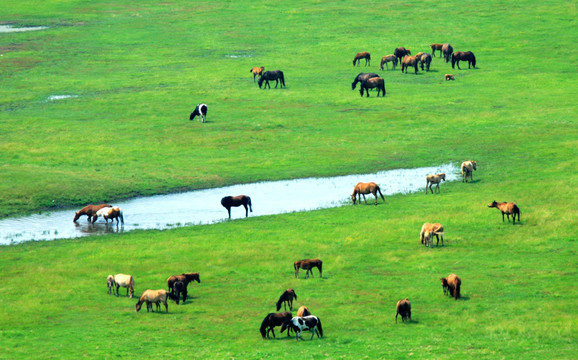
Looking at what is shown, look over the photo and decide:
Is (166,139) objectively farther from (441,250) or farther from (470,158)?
(441,250)

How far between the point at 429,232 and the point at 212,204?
47.8 ft

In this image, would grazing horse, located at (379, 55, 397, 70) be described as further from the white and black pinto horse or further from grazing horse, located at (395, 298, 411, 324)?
grazing horse, located at (395, 298, 411, 324)

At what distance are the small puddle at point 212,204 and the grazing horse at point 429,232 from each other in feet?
31.0

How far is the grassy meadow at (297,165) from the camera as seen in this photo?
28.4 meters

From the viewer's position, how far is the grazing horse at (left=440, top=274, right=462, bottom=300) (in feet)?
98.7

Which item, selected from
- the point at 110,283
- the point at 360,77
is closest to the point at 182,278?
the point at 110,283

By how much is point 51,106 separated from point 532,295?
51.5 meters

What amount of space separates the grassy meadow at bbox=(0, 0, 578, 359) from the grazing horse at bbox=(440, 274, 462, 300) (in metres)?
0.53

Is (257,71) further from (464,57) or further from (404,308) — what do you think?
(404,308)

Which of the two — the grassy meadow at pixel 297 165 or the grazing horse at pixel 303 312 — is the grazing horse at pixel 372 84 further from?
the grazing horse at pixel 303 312

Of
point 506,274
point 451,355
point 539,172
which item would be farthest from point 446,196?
point 451,355

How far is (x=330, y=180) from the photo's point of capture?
5188cm

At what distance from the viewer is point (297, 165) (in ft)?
180

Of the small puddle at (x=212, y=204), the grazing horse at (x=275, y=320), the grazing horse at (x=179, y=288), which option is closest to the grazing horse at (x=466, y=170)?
the small puddle at (x=212, y=204)
